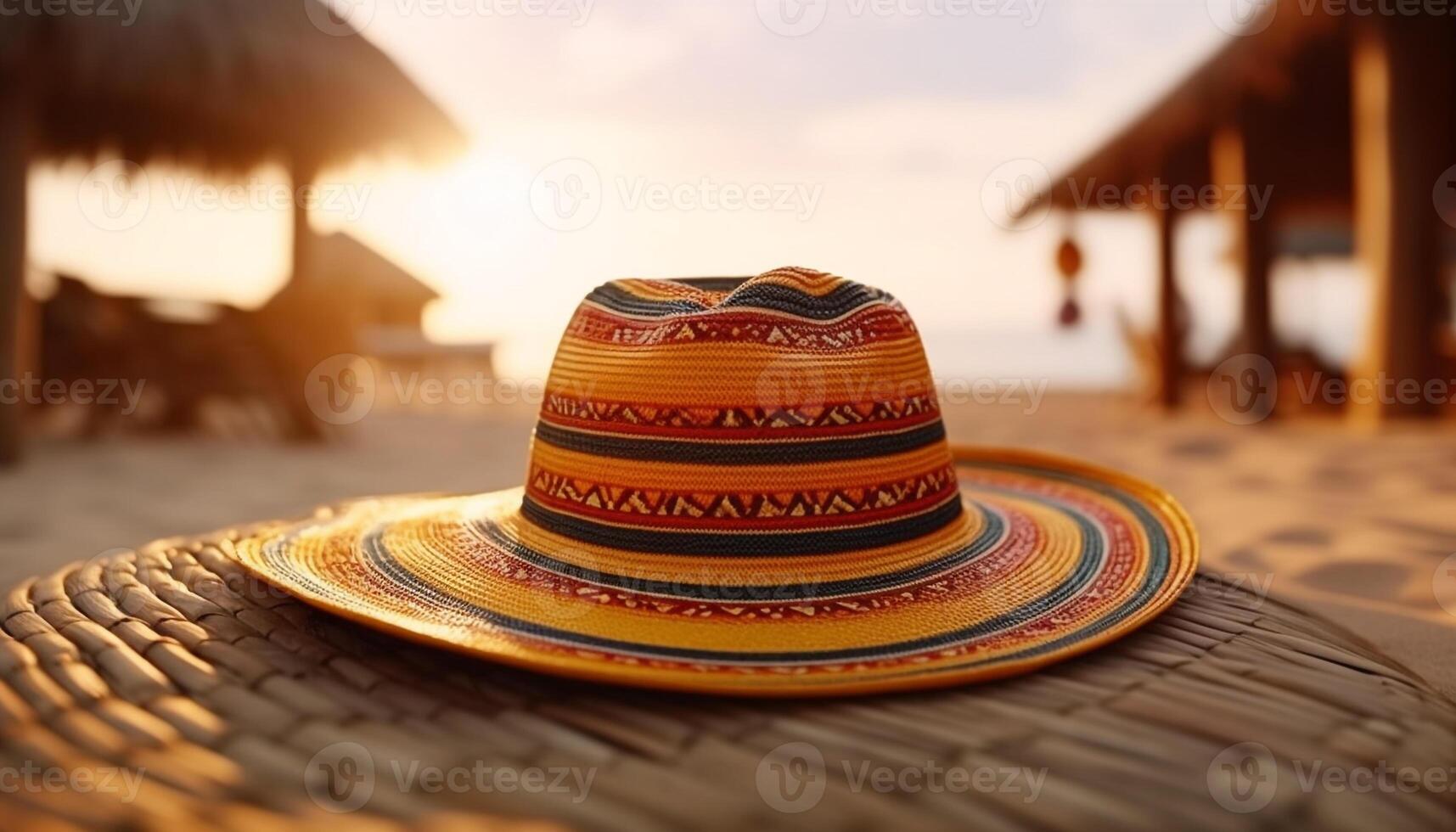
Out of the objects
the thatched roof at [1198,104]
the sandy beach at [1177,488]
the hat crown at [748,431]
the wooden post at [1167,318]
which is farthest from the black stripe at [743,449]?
the wooden post at [1167,318]

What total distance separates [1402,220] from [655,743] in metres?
5.85

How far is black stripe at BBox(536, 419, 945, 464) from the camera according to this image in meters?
1.19

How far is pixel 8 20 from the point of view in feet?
15.0

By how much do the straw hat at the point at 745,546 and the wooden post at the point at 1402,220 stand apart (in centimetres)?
487

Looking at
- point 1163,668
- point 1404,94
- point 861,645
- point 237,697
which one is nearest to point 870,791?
point 861,645

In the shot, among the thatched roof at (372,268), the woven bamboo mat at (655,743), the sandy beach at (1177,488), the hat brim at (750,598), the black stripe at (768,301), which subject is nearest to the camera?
the woven bamboo mat at (655,743)

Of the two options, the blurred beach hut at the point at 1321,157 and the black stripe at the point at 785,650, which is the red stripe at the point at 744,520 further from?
the blurred beach hut at the point at 1321,157

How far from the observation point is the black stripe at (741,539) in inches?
47.0

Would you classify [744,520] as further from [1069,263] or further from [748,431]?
[1069,263]

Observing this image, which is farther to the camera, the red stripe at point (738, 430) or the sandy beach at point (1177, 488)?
the sandy beach at point (1177, 488)

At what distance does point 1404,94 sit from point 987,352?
4011 cm

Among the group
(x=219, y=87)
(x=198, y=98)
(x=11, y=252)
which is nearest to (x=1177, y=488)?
(x=11, y=252)

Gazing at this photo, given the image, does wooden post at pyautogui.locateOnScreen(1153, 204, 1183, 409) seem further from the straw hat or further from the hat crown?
the hat crown

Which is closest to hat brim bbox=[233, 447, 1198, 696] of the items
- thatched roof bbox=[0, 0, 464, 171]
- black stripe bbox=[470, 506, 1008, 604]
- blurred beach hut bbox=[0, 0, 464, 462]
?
black stripe bbox=[470, 506, 1008, 604]
